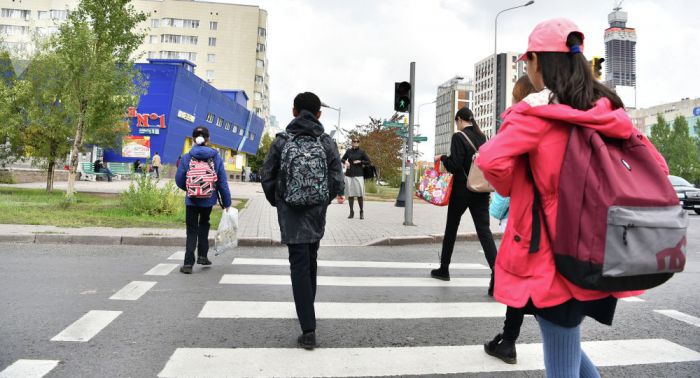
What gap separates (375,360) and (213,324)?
1453mm

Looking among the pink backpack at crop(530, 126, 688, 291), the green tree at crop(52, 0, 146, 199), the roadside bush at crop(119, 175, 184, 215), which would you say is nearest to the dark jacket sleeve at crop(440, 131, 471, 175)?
the pink backpack at crop(530, 126, 688, 291)

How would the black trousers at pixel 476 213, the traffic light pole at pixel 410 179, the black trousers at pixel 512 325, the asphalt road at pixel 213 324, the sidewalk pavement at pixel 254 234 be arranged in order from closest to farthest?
the asphalt road at pixel 213 324 < the black trousers at pixel 512 325 < the black trousers at pixel 476 213 < the sidewalk pavement at pixel 254 234 < the traffic light pole at pixel 410 179

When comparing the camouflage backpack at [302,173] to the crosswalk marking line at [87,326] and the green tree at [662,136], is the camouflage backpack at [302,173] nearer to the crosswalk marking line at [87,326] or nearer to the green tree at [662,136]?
the crosswalk marking line at [87,326]

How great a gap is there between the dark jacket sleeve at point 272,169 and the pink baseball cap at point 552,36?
84.2 inches

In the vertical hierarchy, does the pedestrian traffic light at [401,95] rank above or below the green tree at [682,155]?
below

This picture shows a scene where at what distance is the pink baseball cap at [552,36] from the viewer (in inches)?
72.9

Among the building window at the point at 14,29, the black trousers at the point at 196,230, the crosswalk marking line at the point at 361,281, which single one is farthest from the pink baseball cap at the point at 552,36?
the building window at the point at 14,29

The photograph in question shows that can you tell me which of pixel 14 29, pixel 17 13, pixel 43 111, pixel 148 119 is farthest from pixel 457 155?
pixel 17 13

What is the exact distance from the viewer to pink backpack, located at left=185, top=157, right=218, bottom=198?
5.91 m

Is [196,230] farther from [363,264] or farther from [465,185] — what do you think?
[465,185]

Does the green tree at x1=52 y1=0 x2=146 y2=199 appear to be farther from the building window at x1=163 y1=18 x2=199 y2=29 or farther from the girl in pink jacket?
Result: the building window at x1=163 y1=18 x2=199 y2=29

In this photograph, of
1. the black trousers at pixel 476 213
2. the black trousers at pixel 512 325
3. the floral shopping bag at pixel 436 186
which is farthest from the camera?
the floral shopping bag at pixel 436 186

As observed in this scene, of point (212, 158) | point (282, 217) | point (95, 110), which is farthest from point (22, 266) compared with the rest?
point (95, 110)

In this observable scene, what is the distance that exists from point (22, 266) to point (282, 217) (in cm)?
431
